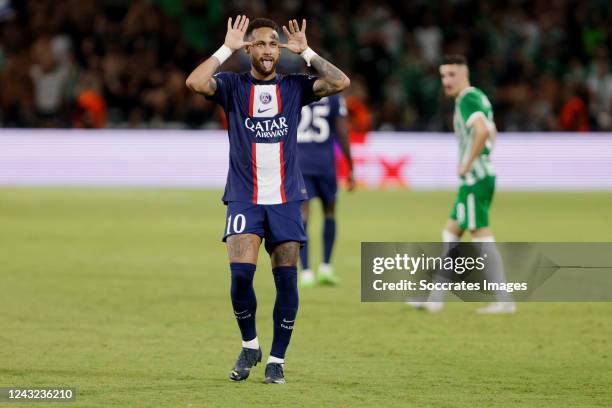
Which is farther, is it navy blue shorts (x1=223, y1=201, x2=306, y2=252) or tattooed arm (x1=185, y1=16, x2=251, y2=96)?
navy blue shorts (x1=223, y1=201, x2=306, y2=252)

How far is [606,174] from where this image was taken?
2578cm

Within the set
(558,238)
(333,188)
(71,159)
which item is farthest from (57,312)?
(71,159)

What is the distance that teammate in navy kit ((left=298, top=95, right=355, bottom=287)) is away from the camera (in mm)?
13672

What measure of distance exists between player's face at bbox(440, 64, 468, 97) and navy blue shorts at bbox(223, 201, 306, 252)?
12.4ft

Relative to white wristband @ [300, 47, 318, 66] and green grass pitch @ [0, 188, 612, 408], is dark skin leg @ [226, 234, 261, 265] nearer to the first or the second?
green grass pitch @ [0, 188, 612, 408]

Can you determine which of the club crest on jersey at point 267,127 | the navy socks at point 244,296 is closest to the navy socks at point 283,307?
the navy socks at point 244,296

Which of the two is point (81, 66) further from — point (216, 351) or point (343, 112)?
point (216, 351)

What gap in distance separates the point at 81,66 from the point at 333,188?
1540 centimetres

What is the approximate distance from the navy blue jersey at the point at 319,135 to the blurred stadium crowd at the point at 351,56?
39.6ft

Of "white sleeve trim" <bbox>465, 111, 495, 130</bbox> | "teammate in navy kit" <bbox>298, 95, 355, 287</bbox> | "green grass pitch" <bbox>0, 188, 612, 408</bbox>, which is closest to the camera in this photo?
"green grass pitch" <bbox>0, 188, 612, 408</bbox>

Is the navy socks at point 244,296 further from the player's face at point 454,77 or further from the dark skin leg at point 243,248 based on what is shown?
the player's face at point 454,77

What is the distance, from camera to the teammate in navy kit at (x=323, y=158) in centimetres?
1367

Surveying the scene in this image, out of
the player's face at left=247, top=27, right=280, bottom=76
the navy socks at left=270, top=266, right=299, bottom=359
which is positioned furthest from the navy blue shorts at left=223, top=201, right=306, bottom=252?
the player's face at left=247, top=27, right=280, bottom=76

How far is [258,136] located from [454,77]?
3802mm
